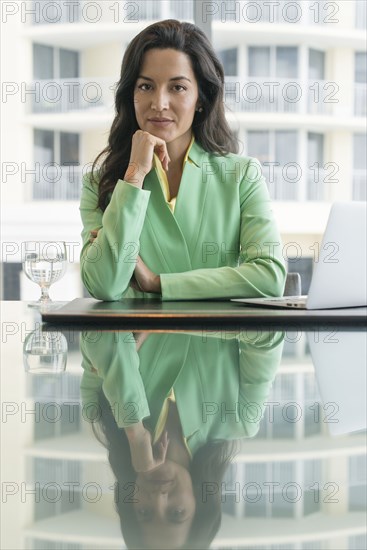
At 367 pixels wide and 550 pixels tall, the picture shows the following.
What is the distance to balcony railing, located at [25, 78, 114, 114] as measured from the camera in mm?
6586

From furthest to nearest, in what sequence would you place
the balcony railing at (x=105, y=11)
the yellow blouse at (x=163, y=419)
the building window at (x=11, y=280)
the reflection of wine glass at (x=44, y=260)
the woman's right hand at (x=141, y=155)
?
1. the building window at (x=11, y=280)
2. the balcony railing at (x=105, y=11)
3. the woman's right hand at (x=141, y=155)
4. the reflection of wine glass at (x=44, y=260)
5. the yellow blouse at (x=163, y=419)

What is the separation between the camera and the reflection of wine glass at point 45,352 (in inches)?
29.2

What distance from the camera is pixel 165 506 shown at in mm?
325

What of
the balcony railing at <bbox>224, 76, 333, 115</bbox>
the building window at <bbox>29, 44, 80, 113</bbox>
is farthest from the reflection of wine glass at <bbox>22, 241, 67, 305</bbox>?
the balcony railing at <bbox>224, 76, 333, 115</bbox>

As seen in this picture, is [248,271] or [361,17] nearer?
[248,271]

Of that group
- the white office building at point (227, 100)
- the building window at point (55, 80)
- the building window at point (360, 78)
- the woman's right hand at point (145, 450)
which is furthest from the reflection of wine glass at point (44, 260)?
the building window at point (360, 78)

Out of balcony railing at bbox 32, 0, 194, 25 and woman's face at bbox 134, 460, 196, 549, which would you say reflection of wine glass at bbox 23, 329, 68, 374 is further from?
balcony railing at bbox 32, 0, 194, 25

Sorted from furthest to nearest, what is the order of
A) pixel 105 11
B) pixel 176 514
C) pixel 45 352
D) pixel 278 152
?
pixel 278 152
pixel 105 11
pixel 45 352
pixel 176 514

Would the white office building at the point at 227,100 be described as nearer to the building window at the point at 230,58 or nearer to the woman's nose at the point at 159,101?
the building window at the point at 230,58

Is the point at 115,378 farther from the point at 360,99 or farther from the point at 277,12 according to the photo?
the point at 277,12

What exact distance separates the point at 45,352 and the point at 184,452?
474 millimetres

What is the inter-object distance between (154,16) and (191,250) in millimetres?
5241

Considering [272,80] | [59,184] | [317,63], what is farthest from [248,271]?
[272,80]

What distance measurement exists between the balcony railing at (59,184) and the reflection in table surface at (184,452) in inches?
246
